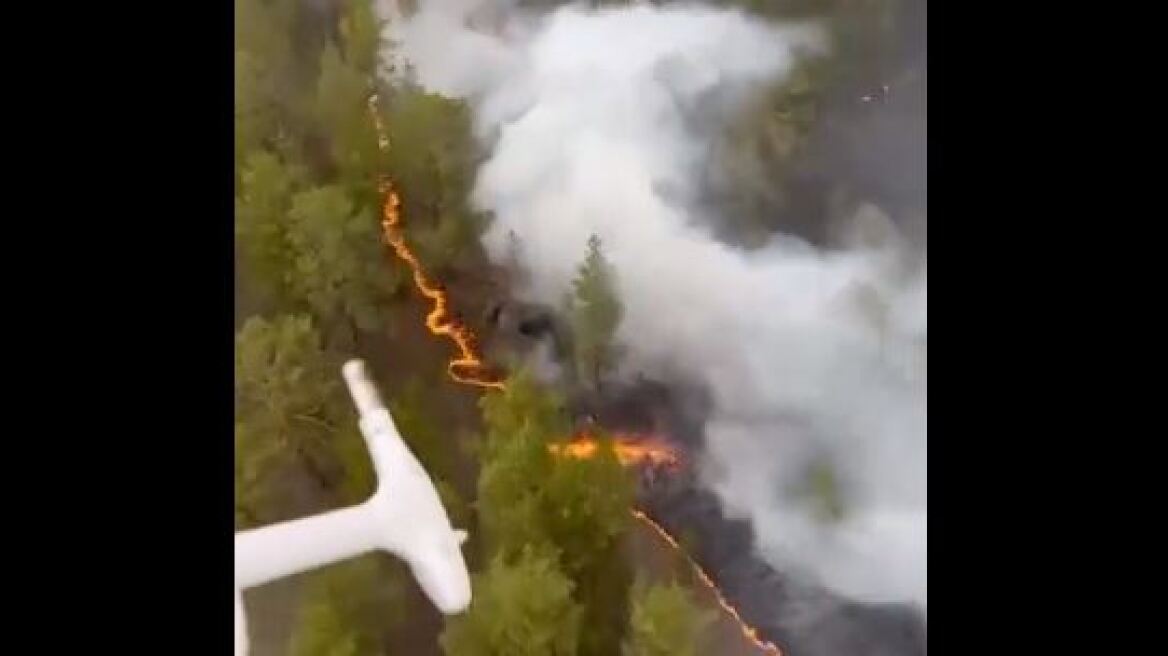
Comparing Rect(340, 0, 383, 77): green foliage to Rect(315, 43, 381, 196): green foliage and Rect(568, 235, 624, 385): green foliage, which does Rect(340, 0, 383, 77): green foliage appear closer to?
Rect(315, 43, 381, 196): green foliage

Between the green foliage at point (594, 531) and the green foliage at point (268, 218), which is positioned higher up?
the green foliage at point (268, 218)

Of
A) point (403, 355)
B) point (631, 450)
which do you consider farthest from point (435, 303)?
point (631, 450)

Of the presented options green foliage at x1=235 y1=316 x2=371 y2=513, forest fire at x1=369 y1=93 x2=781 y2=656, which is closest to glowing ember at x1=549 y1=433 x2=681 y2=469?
forest fire at x1=369 y1=93 x2=781 y2=656

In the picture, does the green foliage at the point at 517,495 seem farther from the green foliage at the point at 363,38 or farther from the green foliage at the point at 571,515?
the green foliage at the point at 363,38

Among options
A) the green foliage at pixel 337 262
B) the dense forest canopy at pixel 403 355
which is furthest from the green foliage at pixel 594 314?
the green foliage at pixel 337 262

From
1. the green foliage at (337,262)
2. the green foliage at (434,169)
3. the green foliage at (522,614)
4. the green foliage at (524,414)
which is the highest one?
the green foliage at (434,169)

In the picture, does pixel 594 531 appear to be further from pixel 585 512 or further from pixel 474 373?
pixel 474 373
